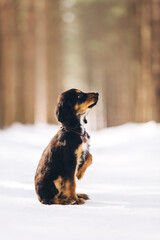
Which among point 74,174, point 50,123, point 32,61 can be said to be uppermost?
point 32,61

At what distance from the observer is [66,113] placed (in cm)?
521

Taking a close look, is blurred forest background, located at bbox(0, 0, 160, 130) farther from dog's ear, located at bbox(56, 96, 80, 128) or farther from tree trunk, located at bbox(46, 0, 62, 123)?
dog's ear, located at bbox(56, 96, 80, 128)

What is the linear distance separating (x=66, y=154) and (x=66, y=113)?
1.52 feet

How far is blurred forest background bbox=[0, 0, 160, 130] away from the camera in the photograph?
63.1ft

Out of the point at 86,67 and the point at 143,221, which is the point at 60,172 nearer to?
the point at 143,221

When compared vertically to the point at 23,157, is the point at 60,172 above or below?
above

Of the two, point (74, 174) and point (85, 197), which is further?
point (85, 197)

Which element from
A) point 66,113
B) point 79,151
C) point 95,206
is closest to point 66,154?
point 79,151

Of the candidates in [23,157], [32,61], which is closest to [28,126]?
[32,61]

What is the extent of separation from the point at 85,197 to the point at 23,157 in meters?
5.37

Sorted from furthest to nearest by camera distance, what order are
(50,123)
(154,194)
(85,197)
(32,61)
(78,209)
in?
1. (50,123)
2. (32,61)
3. (154,194)
4. (85,197)
5. (78,209)

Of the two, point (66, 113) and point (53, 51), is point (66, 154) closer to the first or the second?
point (66, 113)

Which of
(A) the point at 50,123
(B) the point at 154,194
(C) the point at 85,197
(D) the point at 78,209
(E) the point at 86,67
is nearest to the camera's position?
(D) the point at 78,209

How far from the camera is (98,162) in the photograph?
10141mm
